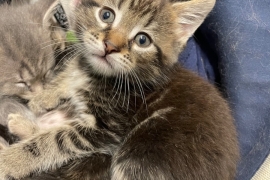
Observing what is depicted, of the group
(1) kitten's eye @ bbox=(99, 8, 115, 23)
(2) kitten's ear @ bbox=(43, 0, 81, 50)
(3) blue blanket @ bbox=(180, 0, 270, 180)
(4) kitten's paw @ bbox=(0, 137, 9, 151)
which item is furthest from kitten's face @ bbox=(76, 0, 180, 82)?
(4) kitten's paw @ bbox=(0, 137, 9, 151)

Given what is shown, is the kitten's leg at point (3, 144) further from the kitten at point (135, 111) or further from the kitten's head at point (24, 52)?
the kitten's head at point (24, 52)

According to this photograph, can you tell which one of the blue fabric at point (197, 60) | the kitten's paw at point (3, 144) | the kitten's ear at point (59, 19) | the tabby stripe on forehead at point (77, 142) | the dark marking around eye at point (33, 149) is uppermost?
the kitten's ear at point (59, 19)

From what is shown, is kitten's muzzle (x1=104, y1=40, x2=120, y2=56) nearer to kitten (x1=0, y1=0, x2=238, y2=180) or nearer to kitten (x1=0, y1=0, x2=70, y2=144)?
kitten (x1=0, y1=0, x2=238, y2=180)

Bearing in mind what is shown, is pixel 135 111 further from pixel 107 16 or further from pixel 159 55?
pixel 107 16

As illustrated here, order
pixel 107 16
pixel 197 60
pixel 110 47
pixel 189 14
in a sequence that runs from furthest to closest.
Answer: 1. pixel 197 60
2. pixel 189 14
3. pixel 107 16
4. pixel 110 47

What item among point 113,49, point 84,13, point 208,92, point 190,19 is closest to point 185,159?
point 208,92

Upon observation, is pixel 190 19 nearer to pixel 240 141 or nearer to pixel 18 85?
pixel 240 141

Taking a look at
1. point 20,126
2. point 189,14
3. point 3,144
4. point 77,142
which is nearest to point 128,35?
point 189,14

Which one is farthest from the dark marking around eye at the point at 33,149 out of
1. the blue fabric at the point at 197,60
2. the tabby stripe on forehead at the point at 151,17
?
the blue fabric at the point at 197,60
